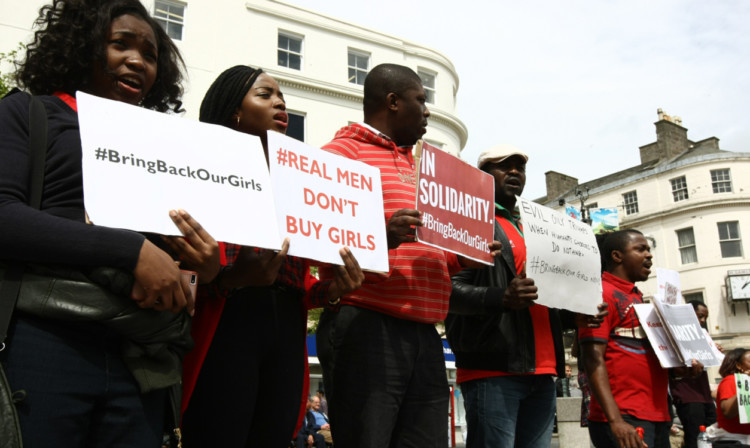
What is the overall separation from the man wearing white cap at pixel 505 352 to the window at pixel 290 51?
848 inches

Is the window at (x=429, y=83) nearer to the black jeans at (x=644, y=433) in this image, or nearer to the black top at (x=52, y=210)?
the black jeans at (x=644, y=433)

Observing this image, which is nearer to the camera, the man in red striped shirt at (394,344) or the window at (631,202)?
the man in red striped shirt at (394,344)

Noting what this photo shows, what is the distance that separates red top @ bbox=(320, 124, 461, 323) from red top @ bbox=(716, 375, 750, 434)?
153 inches

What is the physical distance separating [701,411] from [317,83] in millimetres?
19242

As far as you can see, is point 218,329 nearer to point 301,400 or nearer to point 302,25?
point 301,400

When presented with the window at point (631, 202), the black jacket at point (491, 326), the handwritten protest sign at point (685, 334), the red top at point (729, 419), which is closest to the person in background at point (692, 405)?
the red top at point (729, 419)

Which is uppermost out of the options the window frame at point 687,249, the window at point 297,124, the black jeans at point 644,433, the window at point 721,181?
the window at point 721,181

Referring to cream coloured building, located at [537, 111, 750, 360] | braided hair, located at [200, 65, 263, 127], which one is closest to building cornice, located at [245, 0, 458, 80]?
cream coloured building, located at [537, 111, 750, 360]

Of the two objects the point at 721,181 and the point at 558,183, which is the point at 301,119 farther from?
the point at 558,183

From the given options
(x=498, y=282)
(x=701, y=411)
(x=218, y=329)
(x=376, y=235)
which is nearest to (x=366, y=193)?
(x=376, y=235)

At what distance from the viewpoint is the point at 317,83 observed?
23672mm

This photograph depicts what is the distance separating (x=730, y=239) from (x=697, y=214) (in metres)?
2.21

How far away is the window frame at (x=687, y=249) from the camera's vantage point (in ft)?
120

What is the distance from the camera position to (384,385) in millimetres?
2541
